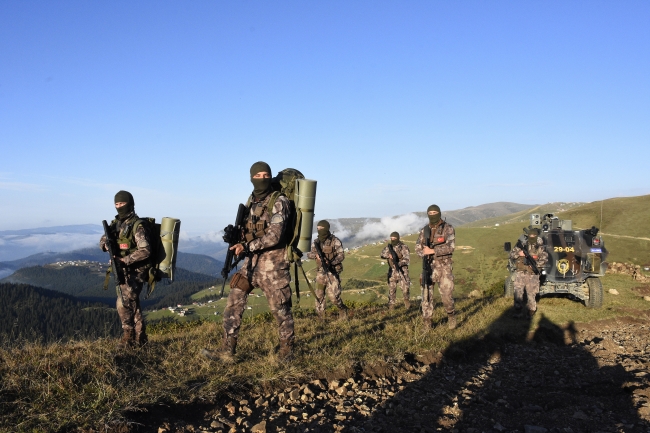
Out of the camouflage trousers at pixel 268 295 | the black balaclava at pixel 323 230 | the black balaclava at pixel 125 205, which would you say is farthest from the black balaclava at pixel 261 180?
the black balaclava at pixel 323 230

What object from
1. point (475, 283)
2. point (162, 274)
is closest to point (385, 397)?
point (162, 274)

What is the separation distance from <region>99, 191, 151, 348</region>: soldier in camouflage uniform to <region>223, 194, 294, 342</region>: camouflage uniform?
6.34 ft

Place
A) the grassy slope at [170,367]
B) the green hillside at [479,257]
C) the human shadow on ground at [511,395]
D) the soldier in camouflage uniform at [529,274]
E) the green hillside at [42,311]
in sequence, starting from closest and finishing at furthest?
the grassy slope at [170,367]
the human shadow on ground at [511,395]
the soldier in camouflage uniform at [529,274]
the green hillside at [479,257]
the green hillside at [42,311]

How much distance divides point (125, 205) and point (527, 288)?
35.6ft

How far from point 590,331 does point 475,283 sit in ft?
88.6

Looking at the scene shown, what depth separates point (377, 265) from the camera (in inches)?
1887

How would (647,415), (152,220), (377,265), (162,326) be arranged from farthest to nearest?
(377,265) < (162,326) < (152,220) < (647,415)

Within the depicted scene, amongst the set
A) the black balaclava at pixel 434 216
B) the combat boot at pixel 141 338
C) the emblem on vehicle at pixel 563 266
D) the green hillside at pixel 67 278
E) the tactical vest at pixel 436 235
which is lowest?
the green hillside at pixel 67 278

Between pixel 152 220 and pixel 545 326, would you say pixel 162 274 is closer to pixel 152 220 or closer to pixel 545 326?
pixel 152 220

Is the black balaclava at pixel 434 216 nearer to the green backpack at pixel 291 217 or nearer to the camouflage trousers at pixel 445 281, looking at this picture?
A: the camouflage trousers at pixel 445 281

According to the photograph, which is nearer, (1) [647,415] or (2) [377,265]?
(1) [647,415]

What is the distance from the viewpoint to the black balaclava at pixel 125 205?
798 centimetres

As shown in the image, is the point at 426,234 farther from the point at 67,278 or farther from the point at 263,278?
the point at 67,278

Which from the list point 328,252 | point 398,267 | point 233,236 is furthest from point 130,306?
point 398,267
